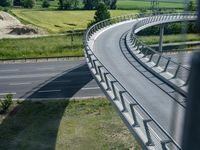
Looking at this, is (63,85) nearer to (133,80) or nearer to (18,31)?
(133,80)

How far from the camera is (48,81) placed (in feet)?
125

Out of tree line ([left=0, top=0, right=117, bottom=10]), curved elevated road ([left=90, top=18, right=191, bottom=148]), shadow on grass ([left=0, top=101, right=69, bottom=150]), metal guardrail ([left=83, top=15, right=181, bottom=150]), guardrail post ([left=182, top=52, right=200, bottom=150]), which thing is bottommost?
shadow on grass ([left=0, top=101, right=69, bottom=150])

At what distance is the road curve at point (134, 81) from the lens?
16.5 meters

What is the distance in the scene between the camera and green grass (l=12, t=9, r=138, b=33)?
270 feet

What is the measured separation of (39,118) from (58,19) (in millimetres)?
63809

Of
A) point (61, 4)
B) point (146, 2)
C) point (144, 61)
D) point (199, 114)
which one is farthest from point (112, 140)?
point (146, 2)

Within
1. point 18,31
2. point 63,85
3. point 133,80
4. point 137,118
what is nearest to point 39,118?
point 63,85

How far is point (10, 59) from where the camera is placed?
4744 centimetres

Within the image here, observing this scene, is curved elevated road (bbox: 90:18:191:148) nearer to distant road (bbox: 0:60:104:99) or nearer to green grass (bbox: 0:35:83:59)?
distant road (bbox: 0:60:104:99)

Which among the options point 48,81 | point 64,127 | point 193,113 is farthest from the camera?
point 48,81

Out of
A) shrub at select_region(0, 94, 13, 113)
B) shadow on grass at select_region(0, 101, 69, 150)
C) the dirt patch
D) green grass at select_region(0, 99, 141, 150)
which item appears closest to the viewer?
green grass at select_region(0, 99, 141, 150)

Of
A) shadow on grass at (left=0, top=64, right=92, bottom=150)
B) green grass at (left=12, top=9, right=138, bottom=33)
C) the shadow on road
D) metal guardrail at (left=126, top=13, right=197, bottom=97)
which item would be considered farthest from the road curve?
green grass at (left=12, top=9, right=138, bottom=33)

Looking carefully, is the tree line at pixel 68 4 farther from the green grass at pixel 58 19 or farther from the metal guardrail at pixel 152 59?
the metal guardrail at pixel 152 59

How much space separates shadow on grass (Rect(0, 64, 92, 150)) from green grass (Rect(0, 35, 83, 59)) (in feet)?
46.8
